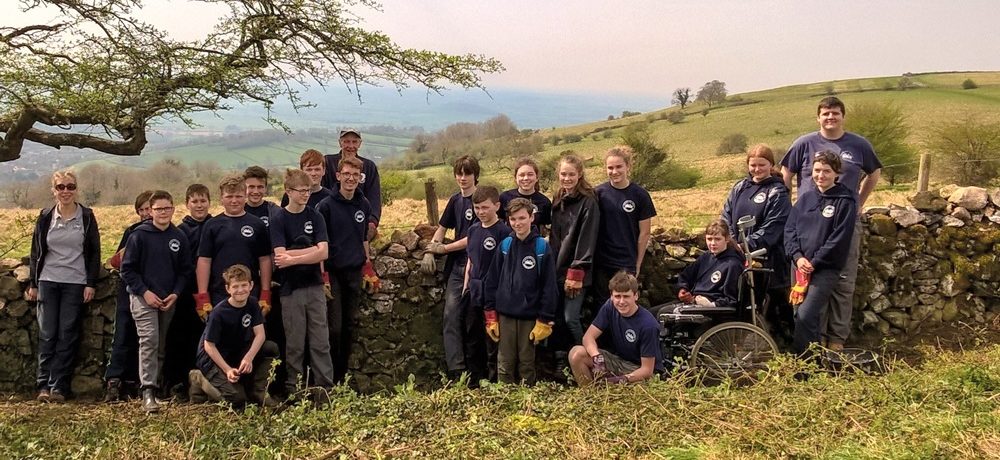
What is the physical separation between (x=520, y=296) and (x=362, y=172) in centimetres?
215

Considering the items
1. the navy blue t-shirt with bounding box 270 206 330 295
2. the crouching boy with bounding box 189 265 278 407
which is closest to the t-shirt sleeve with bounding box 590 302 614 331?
the navy blue t-shirt with bounding box 270 206 330 295

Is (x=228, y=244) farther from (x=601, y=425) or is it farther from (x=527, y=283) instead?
(x=601, y=425)

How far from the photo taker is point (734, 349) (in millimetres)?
5203

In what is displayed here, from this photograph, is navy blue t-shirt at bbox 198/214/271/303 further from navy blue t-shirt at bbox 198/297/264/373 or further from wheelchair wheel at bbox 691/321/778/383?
wheelchair wheel at bbox 691/321/778/383

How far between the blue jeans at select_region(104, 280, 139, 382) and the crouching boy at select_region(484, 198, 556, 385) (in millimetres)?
3164

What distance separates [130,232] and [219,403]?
1.89 metres

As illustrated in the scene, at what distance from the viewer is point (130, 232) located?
5.65m

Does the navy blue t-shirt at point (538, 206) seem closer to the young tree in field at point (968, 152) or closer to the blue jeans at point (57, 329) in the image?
the blue jeans at point (57, 329)

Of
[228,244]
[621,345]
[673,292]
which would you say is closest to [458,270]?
[621,345]

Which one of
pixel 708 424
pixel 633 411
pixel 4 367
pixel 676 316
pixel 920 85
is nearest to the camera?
pixel 708 424

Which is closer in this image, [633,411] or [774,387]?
[633,411]

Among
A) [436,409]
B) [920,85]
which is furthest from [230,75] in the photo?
[920,85]

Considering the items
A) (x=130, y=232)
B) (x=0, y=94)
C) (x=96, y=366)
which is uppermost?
(x=0, y=94)

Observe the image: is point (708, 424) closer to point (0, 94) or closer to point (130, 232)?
point (130, 232)
